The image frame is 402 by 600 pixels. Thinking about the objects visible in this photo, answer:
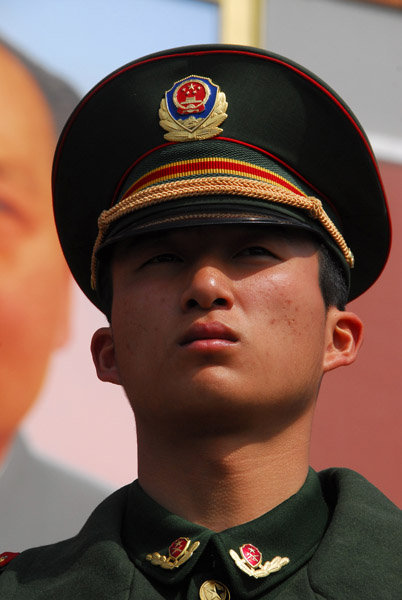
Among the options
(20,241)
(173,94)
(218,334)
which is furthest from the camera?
(20,241)

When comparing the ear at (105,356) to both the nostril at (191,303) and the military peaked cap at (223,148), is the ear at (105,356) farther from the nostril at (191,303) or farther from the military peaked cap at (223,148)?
the nostril at (191,303)

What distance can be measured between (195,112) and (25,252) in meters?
1.27

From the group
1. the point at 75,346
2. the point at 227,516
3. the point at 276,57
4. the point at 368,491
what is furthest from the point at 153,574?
the point at 75,346

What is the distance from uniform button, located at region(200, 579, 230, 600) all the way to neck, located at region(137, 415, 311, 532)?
0.11 metres

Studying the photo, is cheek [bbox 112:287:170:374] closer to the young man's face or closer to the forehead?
the young man's face

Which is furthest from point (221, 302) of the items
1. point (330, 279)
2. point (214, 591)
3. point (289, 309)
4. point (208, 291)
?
point (214, 591)

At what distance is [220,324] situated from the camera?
1962mm

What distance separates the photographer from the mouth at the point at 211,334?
1.96 metres

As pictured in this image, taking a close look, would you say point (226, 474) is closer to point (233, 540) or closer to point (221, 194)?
point (233, 540)

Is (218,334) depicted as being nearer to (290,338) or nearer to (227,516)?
(290,338)

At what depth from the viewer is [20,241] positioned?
11.0 feet

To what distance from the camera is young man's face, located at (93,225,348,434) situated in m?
1.97

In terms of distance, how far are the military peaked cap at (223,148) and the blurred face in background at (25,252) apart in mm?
951

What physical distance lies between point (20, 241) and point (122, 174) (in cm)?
109
